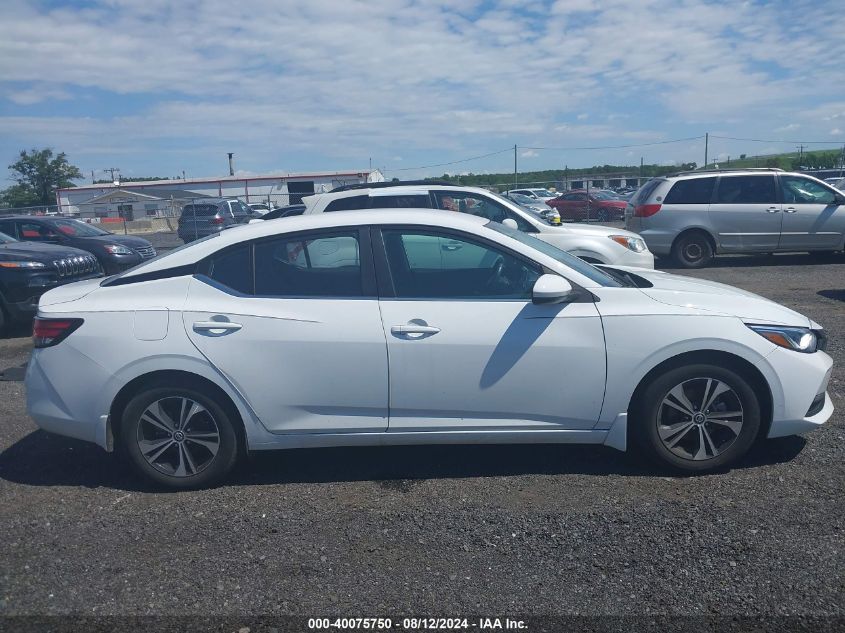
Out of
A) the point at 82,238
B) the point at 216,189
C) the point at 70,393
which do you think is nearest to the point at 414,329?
the point at 70,393

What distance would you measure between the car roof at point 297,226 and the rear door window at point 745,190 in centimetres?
1127

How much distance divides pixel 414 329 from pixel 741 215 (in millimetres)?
11946

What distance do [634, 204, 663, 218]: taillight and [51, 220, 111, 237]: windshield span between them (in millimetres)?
11171

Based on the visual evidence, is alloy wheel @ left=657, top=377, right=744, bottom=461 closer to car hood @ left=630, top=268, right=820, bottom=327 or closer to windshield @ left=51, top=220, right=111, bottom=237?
car hood @ left=630, top=268, right=820, bottom=327

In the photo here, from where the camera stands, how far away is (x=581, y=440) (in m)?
4.51

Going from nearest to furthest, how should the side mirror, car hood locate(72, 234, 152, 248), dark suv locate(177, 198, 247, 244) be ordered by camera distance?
the side mirror, car hood locate(72, 234, 152, 248), dark suv locate(177, 198, 247, 244)

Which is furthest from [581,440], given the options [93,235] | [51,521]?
[93,235]

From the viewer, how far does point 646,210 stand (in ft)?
48.5

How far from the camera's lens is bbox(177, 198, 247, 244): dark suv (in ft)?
88.3

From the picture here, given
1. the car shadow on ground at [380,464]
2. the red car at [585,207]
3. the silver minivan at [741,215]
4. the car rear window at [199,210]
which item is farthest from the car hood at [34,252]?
the red car at [585,207]

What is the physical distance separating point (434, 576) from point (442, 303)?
159cm

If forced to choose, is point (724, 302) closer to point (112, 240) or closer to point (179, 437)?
point (179, 437)

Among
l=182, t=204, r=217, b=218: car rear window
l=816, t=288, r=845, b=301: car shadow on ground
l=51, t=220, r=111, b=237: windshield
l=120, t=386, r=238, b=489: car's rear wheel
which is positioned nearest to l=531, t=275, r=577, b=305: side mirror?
l=120, t=386, r=238, b=489: car's rear wheel

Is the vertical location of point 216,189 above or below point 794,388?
above
